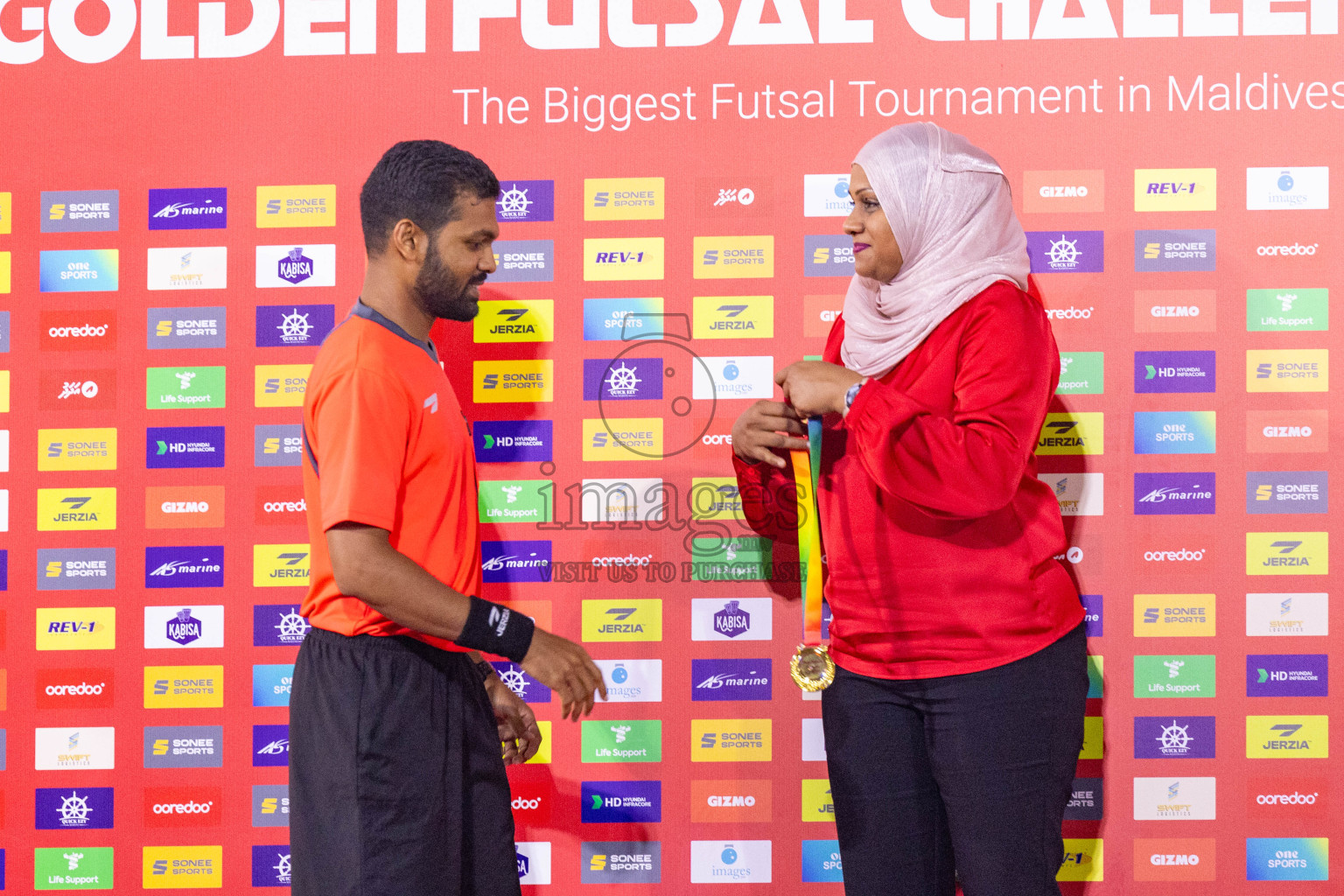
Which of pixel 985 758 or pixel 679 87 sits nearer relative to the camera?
pixel 985 758

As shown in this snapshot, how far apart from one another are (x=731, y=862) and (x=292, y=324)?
6.49 feet

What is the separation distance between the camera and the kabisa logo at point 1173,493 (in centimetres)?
256

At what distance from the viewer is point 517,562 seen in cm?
263

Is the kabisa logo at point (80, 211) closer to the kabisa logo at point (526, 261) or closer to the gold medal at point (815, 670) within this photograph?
the kabisa logo at point (526, 261)

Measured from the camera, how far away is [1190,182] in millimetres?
2559

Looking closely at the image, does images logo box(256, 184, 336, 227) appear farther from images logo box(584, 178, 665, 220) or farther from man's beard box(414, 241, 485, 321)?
man's beard box(414, 241, 485, 321)

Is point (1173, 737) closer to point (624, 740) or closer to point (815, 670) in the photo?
point (815, 670)

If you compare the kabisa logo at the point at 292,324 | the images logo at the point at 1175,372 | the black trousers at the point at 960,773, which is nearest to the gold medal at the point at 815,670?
the black trousers at the point at 960,773

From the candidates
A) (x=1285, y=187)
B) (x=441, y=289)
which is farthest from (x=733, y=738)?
(x=1285, y=187)

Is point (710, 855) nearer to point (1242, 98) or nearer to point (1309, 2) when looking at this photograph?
point (1242, 98)

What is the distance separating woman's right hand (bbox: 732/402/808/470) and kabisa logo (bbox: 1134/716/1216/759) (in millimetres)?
1387

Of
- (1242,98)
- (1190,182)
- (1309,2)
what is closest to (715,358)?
(1190,182)

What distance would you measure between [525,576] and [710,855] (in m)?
0.95

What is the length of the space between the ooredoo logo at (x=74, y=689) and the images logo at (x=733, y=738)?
170 cm
